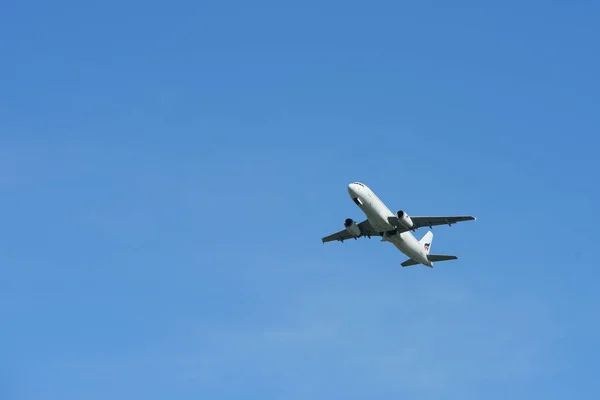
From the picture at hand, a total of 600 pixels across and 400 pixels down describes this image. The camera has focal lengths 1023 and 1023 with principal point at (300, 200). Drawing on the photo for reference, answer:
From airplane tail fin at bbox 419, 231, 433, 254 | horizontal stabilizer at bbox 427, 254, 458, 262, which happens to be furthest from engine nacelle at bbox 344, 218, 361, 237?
airplane tail fin at bbox 419, 231, 433, 254

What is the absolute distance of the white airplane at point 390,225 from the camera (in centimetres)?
10056

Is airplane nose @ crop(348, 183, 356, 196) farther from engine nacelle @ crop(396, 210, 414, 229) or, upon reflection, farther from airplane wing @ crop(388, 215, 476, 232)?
airplane wing @ crop(388, 215, 476, 232)

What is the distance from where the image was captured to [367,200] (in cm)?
10031

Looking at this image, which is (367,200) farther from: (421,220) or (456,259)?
(456,259)

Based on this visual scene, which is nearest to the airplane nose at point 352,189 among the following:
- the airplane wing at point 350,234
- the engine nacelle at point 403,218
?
the engine nacelle at point 403,218

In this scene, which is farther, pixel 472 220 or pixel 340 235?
pixel 340 235

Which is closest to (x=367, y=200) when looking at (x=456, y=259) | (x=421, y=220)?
(x=421, y=220)

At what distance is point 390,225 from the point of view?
10369 centimetres

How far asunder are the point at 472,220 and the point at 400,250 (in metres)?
8.49

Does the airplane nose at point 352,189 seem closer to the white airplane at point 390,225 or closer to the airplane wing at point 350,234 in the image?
the white airplane at point 390,225

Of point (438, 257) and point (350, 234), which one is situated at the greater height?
point (350, 234)

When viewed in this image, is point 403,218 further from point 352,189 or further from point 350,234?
point 350,234

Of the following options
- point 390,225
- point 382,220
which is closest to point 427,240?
point 390,225

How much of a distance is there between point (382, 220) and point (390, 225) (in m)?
1.69
